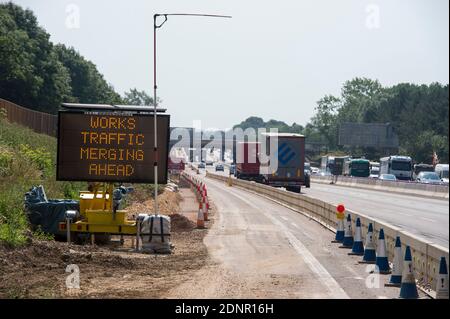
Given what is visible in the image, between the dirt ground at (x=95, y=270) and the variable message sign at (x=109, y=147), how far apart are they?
67.7 inches

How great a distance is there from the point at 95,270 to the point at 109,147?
4450 millimetres

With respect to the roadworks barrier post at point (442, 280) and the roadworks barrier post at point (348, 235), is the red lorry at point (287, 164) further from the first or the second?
the roadworks barrier post at point (442, 280)

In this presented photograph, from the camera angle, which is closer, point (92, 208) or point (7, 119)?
point (92, 208)

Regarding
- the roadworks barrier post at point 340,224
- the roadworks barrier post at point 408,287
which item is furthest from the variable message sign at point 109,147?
the roadworks barrier post at point 408,287

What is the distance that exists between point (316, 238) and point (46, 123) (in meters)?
47.0

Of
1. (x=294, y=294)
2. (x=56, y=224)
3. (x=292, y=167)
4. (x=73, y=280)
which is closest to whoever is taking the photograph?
(x=294, y=294)

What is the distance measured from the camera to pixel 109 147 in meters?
20.2

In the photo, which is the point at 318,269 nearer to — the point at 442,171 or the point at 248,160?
the point at 248,160

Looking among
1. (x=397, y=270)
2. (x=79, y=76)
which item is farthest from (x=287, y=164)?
(x=79, y=76)

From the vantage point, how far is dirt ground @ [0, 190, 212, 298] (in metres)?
13.7

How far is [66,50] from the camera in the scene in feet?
434

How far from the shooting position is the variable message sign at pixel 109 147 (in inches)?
792
